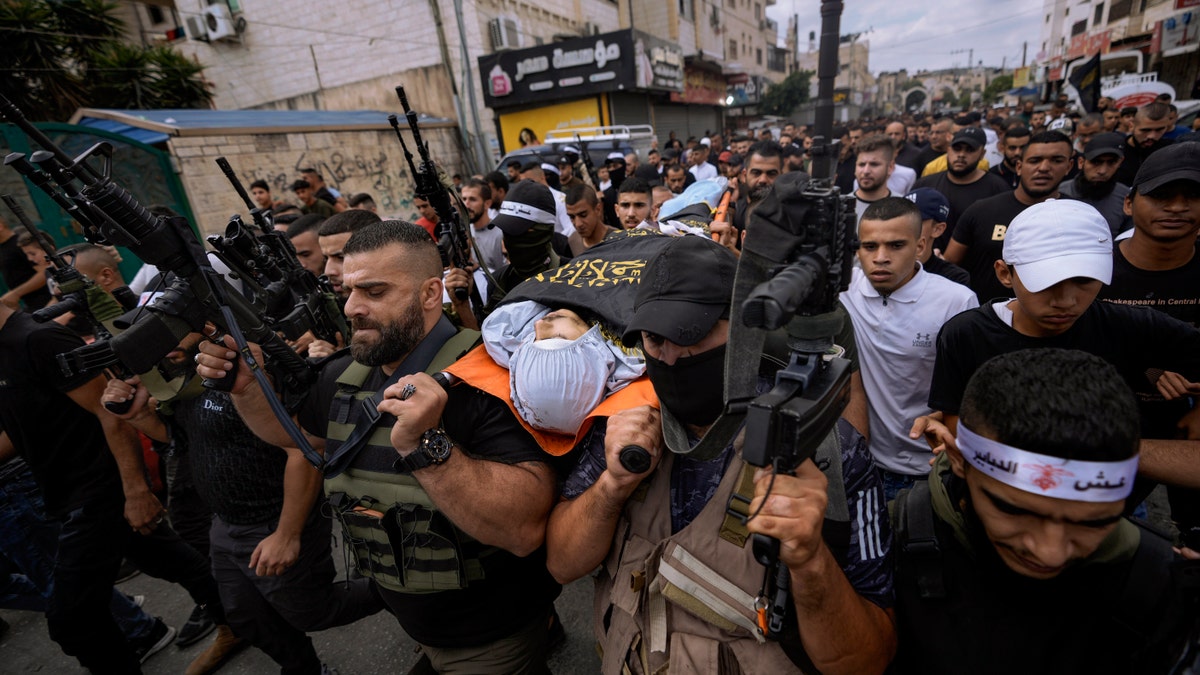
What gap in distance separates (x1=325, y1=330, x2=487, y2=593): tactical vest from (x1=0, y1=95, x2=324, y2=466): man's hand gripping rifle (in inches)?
11.3

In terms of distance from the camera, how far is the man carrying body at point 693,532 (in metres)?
1.22

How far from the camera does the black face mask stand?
1344 mm

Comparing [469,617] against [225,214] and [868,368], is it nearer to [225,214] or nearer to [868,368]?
[868,368]

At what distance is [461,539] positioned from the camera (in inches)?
72.2

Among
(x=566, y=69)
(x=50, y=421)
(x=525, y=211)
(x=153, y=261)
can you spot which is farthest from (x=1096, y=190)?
(x=566, y=69)

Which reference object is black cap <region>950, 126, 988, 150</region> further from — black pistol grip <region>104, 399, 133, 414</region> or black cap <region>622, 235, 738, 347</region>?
black pistol grip <region>104, 399, 133, 414</region>

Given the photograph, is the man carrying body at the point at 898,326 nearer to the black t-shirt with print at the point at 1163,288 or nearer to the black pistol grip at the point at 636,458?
the black t-shirt with print at the point at 1163,288

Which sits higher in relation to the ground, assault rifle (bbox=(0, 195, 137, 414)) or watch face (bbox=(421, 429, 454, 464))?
assault rifle (bbox=(0, 195, 137, 414))

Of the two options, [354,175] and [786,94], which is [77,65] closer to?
[354,175]

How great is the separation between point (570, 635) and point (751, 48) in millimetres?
50664

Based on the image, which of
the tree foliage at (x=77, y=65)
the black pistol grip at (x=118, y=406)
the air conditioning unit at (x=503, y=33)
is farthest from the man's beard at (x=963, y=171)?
the air conditioning unit at (x=503, y=33)

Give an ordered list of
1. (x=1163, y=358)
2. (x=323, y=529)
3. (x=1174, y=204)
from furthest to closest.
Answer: (x=323, y=529) → (x=1174, y=204) → (x=1163, y=358)

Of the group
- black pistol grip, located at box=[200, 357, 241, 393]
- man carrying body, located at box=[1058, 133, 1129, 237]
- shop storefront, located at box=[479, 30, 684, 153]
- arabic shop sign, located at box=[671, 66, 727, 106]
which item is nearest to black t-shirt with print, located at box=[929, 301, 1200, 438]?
man carrying body, located at box=[1058, 133, 1129, 237]

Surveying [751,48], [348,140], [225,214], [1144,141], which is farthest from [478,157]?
[751,48]
